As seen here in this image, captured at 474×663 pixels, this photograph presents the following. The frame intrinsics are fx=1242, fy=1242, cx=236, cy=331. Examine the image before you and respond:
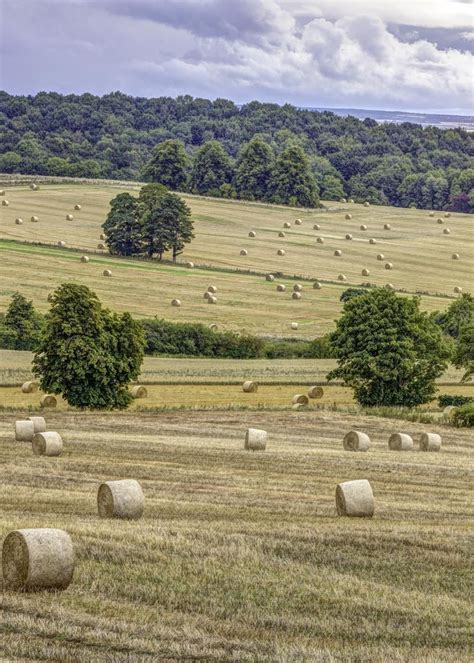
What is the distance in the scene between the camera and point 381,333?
48688mm

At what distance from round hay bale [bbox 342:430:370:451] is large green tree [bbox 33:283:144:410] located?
13.5 m

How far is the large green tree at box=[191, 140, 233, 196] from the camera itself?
13438 centimetres

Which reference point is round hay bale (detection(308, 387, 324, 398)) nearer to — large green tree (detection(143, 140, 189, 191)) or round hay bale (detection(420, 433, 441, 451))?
round hay bale (detection(420, 433, 441, 451))

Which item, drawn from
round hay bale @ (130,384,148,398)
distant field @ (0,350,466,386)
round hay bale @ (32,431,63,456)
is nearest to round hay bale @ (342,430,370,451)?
round hay bale @ (32,431,63,456)

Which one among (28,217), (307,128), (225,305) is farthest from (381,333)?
(307,128)

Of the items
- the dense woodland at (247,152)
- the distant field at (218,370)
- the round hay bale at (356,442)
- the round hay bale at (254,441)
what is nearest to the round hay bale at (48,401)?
the distant field at (218,370)

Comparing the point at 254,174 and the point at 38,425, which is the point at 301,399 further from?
the point at 254,174

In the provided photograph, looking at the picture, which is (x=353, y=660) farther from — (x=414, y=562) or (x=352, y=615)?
(x=414, y=562)

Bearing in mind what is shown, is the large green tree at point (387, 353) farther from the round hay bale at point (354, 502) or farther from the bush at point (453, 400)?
the round hay bale at point (354, 502)

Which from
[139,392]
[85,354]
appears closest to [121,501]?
[85,354]

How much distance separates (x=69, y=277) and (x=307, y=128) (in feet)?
389

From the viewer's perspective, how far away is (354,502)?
20547 mm

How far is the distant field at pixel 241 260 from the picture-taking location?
72.8 metres

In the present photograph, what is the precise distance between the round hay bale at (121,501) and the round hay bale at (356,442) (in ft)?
45.5
